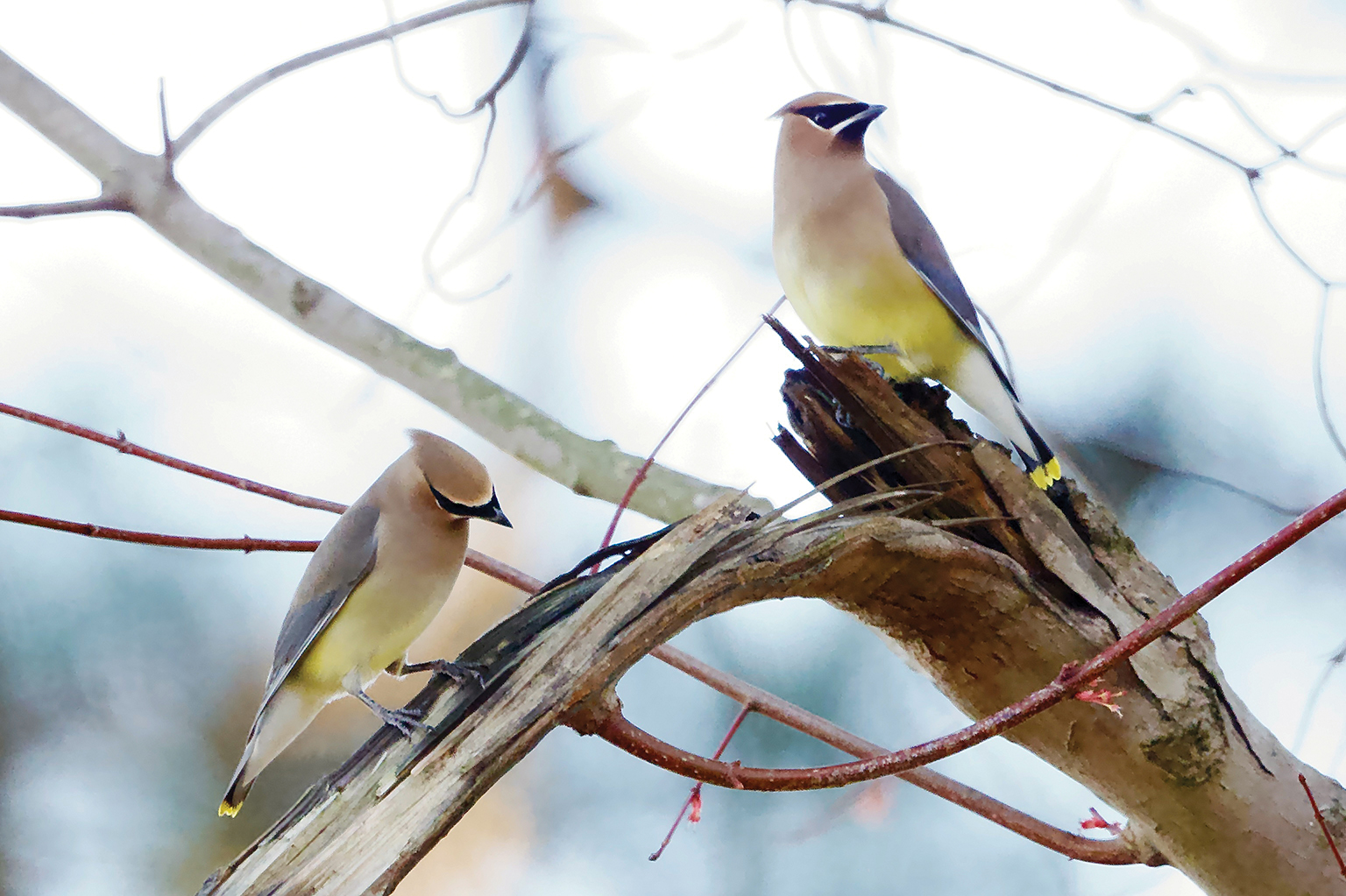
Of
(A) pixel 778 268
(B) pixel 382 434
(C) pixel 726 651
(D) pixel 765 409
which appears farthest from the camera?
(C) pixel 726 651

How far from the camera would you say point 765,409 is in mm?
1951

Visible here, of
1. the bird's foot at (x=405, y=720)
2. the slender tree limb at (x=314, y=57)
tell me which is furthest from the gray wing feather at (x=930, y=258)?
the bird's foot at (x=405, y=720)

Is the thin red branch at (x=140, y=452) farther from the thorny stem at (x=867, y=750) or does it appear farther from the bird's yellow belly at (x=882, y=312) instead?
the bird's yellow belly at (x=882, y=312)

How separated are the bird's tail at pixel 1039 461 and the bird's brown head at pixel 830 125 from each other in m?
0.49

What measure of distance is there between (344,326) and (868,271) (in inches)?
35.0

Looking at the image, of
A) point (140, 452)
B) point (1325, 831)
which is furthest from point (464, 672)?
point (1325, 831)

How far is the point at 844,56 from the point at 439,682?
166 centimetres

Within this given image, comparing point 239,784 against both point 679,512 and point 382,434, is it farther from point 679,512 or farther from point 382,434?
point 679,512

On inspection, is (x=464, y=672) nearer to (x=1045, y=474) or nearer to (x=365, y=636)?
(x=365, y=636)

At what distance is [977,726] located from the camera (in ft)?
2.54

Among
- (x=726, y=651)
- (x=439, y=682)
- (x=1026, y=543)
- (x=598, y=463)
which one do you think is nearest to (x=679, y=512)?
(x=598, y=463)

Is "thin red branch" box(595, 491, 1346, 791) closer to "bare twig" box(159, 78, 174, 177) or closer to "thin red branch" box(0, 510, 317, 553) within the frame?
"thin red branch" box(0, 510, 317, 553)

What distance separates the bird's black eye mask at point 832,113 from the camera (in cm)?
162

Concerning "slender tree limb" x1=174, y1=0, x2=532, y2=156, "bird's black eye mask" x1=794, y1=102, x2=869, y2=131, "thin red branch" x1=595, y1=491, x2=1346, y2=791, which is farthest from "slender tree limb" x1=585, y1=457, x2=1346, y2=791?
"slender tree limb" x1=174, y1=0, x2=532, y2=156
